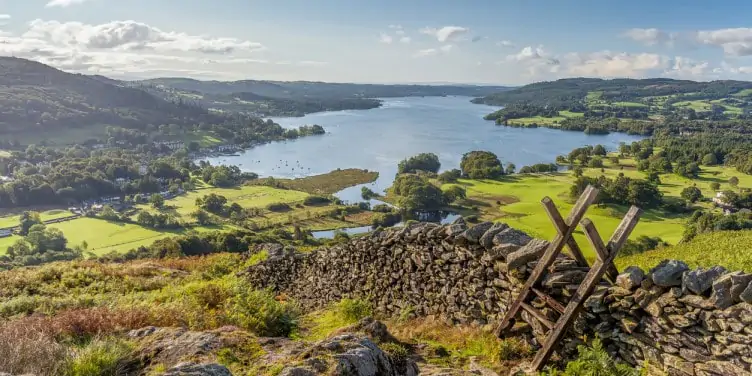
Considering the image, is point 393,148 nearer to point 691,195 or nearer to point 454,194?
point 454,194

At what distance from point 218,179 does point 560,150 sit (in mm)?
99494

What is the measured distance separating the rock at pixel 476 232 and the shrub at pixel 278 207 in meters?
76.0

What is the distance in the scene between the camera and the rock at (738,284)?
5.20 meters

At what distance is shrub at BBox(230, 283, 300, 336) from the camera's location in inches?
310

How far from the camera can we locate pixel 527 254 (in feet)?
24.4

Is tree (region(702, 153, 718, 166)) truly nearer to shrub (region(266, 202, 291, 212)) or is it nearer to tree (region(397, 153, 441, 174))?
tree (region(397, 153, 441, 174))

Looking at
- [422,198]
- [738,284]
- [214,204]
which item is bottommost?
[214,204]

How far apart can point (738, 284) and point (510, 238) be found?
3.53 meters

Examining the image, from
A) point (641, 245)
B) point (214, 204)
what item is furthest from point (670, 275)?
point (214, 204)

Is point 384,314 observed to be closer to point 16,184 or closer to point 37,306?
point 37,306

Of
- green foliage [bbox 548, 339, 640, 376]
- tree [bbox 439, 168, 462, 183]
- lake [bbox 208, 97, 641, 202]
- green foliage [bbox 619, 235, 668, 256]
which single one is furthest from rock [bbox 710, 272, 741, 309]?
tree [bbox 439, 168, 462, 183]

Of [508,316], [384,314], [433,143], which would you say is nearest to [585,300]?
[508,316]

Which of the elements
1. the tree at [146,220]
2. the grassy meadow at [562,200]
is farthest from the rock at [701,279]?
the tree at [146,220]

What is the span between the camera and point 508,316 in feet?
24.8
